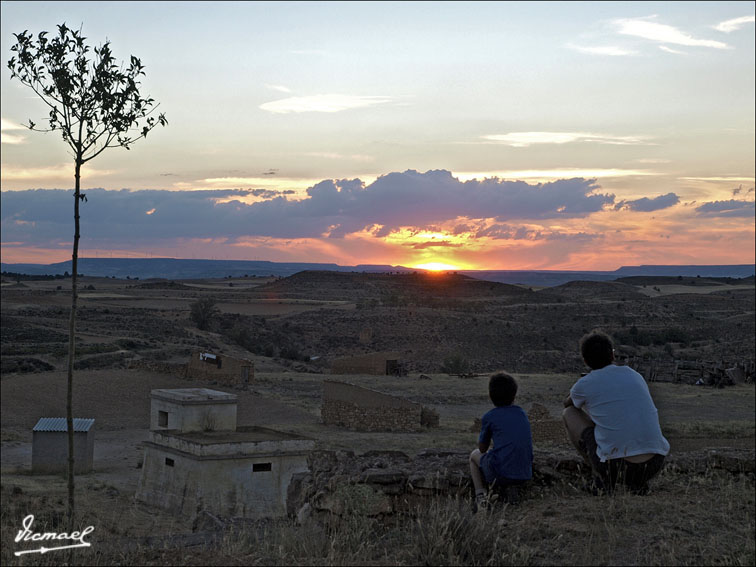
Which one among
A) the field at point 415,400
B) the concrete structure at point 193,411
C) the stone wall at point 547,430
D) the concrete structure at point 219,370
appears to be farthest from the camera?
the concrete structure at point 219,370

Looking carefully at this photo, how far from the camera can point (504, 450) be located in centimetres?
644

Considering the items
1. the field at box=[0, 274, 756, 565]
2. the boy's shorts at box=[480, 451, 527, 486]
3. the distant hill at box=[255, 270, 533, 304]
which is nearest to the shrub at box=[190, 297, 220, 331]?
the field at box=[0, 274, 756, 565]

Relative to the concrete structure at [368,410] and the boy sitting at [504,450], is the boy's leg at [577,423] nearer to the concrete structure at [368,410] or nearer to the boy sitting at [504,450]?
the boy sitting at [504,450]

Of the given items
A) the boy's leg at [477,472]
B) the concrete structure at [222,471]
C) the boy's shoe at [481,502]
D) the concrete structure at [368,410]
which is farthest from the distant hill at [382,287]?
the boy's shoe at [481,502]

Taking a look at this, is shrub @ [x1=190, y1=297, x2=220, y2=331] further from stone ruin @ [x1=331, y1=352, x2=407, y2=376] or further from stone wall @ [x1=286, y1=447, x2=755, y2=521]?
stone wall @ [x1=286, y1=447, x2=755, y2=521]

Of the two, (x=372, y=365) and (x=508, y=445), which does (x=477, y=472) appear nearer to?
(x=508, y=445)

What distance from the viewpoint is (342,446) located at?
21.6 m

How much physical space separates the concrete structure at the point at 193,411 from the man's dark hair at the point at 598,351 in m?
13.3

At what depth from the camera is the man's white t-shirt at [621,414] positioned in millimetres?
6195

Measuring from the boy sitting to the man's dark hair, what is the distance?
69cm

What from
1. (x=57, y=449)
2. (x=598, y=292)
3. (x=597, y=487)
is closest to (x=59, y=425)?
(x=57, y=449)

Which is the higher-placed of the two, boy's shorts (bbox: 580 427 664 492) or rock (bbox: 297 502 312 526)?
boy's shorts (bbox: 580 427 664 492)

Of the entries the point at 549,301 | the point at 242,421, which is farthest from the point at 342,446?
the point at 549,301

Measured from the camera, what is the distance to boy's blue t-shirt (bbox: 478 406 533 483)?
21.1 feet
